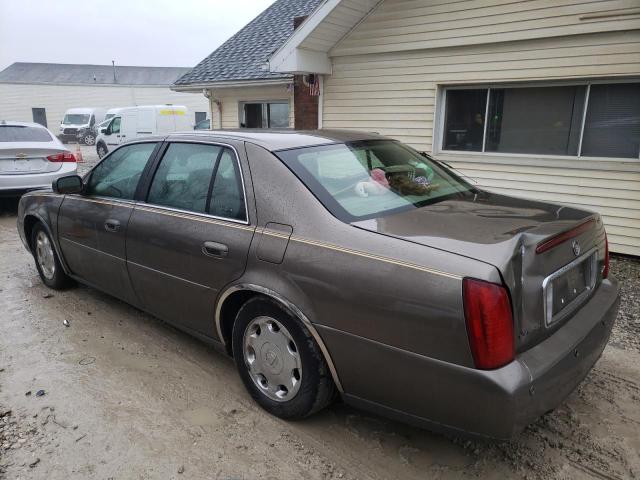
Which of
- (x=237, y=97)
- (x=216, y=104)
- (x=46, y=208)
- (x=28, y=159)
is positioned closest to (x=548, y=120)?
(x=46, y=208)

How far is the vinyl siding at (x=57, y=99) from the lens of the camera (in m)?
37.7

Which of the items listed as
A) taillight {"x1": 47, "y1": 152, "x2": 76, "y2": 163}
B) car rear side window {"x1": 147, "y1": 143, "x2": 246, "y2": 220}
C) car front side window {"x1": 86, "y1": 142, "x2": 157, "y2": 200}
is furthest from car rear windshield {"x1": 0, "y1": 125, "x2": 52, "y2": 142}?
car rear side window {"x1": 147, "y1": 143, "x2": 246, "y2": 220}

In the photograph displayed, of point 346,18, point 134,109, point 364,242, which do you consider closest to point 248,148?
point 364,242

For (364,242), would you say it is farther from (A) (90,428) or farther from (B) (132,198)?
(B) (132,198)

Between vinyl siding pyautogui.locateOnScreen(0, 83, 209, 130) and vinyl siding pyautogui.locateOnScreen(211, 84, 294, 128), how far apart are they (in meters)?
26.8

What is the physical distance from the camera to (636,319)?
4312 millimetres

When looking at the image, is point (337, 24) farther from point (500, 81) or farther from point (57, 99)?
point (57, 99)

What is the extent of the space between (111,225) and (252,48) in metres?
9.53

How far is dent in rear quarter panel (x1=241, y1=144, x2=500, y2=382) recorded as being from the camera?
6.60ft

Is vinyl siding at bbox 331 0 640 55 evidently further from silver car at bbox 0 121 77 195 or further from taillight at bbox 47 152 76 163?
silver car at bbox 0 121 77 195

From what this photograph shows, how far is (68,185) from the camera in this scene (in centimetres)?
409

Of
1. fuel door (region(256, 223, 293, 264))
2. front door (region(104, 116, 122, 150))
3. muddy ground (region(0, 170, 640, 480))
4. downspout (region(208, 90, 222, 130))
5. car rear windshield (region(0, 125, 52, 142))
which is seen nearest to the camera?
muddy ground (region(0, 170, 640, 480))

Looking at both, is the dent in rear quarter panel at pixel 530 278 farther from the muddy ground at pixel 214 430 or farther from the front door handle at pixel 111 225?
the front door handle at pixel 111 225

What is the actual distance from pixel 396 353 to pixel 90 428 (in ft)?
6.17
